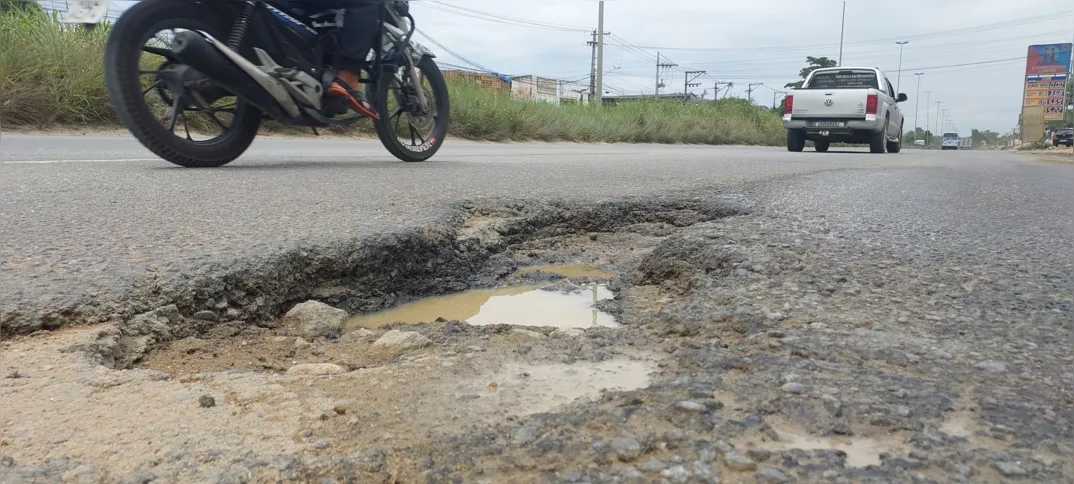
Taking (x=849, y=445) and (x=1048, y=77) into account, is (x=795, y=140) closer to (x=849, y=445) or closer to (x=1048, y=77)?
(x=849, y=445)

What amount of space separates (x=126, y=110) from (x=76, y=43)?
251 inches

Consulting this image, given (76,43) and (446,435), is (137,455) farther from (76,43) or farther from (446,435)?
(76,43)

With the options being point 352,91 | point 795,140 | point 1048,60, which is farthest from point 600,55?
point 1048,60

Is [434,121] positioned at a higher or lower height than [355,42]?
lower

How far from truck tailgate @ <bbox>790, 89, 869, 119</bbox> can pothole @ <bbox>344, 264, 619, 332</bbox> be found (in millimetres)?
10637

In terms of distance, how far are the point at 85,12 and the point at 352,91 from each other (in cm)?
167

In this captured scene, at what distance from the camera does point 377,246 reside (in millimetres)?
2254

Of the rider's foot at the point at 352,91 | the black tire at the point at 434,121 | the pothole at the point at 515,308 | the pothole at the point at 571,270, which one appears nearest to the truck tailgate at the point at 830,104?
the black tire at the point at 434,121

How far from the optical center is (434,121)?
18.1 ft

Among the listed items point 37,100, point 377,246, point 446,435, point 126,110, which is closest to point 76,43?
point 37,100

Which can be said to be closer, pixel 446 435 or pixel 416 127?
pixel 446 435

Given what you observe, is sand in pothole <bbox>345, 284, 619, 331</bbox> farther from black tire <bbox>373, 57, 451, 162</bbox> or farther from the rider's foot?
black tire <bbox>373, 57, 451, 162</bbox>

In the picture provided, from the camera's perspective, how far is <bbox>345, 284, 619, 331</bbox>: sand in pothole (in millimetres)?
1933

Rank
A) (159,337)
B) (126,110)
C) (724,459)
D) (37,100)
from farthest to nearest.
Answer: (37,100) → (126,110) → (159,337) → (724,459)
